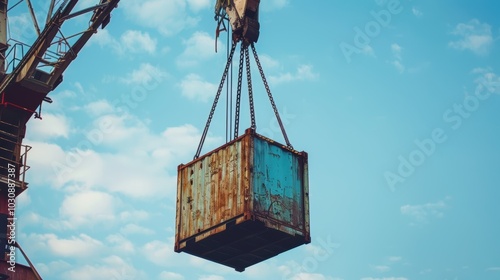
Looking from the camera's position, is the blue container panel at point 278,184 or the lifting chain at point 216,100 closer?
the blue container panel at point 278,184

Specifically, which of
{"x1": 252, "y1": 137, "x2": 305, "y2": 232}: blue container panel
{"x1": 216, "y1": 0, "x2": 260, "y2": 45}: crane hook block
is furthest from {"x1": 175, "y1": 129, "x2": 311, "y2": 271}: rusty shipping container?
{"x1": 216, "y1": 0, "x2": 260, "y2": 45}: crane hook block

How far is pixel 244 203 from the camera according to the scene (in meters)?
25.8

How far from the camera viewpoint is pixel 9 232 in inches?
1264

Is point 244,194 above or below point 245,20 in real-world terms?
below

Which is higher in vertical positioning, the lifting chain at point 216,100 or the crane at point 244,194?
the lifting chain at point 216,100

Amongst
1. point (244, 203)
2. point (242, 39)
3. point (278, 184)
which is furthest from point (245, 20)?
point (244, 203)

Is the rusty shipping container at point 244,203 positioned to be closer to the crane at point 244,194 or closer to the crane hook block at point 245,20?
the crane at point 244,194

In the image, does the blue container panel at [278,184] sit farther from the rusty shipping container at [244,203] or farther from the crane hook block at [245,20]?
the crane hook block at [245,20]

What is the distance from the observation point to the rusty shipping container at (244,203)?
2620 cm

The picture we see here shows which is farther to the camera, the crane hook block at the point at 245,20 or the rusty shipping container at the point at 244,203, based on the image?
the crane hook block at the point at 245,20

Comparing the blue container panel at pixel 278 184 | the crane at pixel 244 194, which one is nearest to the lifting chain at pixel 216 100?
the crane at pixel 244 194

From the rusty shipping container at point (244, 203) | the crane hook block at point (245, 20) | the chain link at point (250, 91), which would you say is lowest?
the rusty shipping container at point (244, 203)

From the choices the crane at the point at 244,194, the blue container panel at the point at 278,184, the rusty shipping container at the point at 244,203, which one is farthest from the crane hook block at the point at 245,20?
the blue container panel at the point at 278,184

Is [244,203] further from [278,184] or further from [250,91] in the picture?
[250,91]
